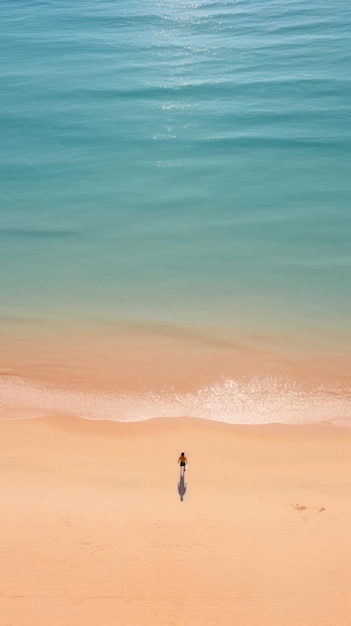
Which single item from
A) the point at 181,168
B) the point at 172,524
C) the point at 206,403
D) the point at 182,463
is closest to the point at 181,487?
the point at 182,463

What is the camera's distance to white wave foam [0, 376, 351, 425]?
19.8m

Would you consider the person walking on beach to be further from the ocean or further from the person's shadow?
the ocean

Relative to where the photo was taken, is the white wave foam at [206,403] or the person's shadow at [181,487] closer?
the person's shadow at [181,487]

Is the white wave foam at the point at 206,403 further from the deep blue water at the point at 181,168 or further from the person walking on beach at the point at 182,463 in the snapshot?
the deep blue water at the point at 181,168

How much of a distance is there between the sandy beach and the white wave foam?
19.6 inches

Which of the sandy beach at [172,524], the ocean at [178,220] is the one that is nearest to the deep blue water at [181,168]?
the ocean at [178,220]

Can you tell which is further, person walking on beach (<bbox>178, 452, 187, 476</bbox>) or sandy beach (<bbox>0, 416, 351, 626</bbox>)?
person walking on beach (<bbox>178, 452, 187, 476</bbox>)

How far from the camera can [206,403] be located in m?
20.4

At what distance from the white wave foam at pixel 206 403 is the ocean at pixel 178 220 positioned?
60 millimetres

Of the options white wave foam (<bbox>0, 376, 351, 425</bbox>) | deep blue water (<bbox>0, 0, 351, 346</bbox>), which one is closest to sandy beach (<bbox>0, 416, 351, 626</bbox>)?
white wave foam (<bbox>0, 376, 351, 425</bbox>)

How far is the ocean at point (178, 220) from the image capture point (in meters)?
21.3

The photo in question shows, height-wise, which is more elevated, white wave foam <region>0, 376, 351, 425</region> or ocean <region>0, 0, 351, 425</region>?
ocean <region>0, 0, 351, 425</region>

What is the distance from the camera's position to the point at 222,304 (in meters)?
24.5

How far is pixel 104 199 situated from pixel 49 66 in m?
19.5
